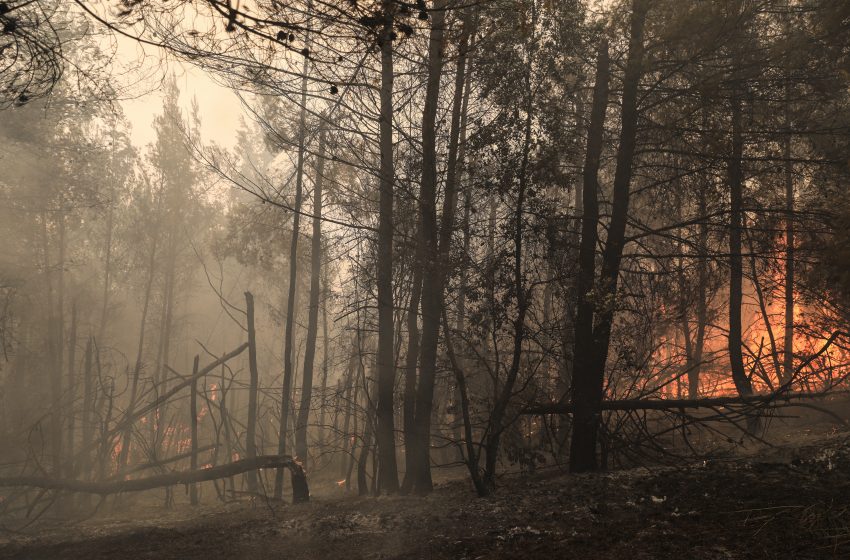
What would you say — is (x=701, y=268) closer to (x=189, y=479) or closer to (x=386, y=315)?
(x=386, y=315)

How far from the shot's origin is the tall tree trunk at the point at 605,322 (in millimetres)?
7836

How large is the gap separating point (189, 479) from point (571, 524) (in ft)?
28.8

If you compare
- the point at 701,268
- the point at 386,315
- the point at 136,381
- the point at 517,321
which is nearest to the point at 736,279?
Answer: the point at 701,268

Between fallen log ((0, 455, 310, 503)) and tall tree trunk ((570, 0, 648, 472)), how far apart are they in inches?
185

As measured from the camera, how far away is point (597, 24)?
8.01m

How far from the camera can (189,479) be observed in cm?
1197

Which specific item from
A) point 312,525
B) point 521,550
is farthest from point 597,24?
point 312,525

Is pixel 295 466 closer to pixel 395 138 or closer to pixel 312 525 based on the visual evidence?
pixel 312 525

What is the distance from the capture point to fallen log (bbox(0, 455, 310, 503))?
405 inches

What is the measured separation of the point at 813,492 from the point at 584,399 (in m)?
3.05

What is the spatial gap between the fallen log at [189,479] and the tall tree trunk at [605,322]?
4.69 m

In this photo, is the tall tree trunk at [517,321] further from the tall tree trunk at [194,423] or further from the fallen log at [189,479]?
the tall tree trunk at [194,423]

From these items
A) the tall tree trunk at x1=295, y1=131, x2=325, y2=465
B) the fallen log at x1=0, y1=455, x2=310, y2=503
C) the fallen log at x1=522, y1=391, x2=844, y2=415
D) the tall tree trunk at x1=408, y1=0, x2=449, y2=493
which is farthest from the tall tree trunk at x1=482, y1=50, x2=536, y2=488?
the tall tree trunk at x1=295, y1=131, x2=325, y2=465

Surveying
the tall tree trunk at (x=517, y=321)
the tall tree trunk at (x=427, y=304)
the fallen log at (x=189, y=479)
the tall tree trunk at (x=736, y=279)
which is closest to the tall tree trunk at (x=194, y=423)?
the fallen log at (x=189, y=479)
